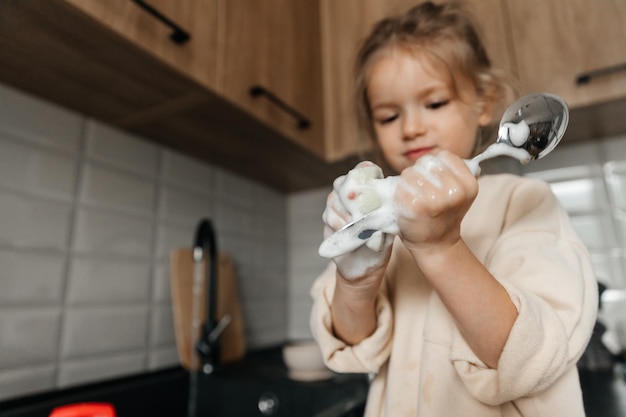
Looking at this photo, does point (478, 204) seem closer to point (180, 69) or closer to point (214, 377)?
point (180, 69)

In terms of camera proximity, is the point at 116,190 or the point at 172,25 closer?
the point at 172,25

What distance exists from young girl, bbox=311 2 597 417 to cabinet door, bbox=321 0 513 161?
39 centimetres

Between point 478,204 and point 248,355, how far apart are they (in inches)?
31.4

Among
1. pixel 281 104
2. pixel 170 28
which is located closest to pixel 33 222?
pixel 170 28

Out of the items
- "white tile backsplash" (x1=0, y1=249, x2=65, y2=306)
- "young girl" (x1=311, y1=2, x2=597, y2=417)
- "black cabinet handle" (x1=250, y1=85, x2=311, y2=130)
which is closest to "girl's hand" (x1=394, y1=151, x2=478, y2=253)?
"young girl" (x1=311, y1=2, x2=597, y2=417)

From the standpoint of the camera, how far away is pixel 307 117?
97 centimetres

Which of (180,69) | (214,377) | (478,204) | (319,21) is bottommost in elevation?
(214,377)

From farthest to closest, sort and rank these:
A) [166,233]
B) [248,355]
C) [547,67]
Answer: [248,355]
[166,233]
[547,67]

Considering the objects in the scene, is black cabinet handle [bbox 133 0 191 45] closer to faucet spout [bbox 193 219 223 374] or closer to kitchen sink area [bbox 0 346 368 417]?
faucet spout [bbox 193 219 223 374]

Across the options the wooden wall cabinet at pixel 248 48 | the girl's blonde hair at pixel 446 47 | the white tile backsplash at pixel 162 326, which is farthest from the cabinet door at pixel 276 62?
the white tile backsplash at pixel 162 326

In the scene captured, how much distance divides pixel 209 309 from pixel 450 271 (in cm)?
68

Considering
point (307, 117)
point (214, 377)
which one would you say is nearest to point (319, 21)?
point (307, 117)

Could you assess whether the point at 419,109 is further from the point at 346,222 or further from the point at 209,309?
the point at 209,309

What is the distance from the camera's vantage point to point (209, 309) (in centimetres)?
89
